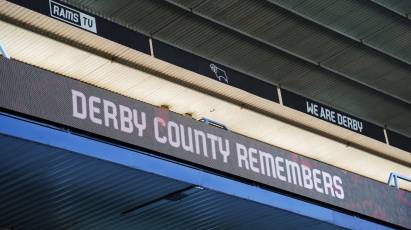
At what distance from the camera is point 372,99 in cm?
2472

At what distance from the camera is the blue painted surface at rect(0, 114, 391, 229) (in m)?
11.3

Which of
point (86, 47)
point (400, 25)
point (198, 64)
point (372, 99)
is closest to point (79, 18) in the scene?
point (86, 47)

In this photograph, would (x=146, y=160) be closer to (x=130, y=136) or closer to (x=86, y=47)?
(x=130, y=136)

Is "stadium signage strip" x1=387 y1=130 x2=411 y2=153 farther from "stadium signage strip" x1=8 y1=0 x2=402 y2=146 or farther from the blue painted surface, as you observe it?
the blue painted surface

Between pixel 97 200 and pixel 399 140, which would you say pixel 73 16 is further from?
pixel 399 140

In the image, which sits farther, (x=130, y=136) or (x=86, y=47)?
(x=86, y=47)

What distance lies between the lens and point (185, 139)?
1376 centimetres

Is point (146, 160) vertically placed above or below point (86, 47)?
below

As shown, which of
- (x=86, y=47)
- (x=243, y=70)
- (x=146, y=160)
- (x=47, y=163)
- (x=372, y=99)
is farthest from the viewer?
(x=372, y=99)

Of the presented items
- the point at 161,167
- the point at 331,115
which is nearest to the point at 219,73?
the point at 331,115

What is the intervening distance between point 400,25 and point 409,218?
5.53 metres

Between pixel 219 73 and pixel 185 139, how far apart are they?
798cm

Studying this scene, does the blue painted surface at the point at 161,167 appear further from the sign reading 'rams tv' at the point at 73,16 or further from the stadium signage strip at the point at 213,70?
the sign reading 'rams tv' at the point at 73,16

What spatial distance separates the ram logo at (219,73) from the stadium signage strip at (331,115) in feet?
7.75
